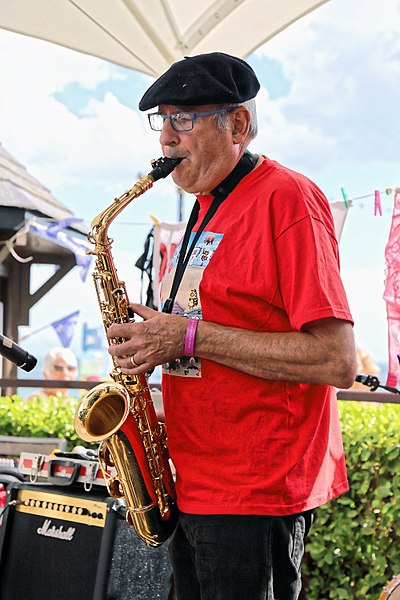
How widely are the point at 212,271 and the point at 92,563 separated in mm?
1581

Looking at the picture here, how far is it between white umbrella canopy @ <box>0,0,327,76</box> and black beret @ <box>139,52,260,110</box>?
2107mm

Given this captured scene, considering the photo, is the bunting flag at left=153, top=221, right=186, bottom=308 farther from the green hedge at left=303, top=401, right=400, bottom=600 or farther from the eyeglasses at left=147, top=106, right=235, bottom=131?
the eyeglasses at left=147, top=106, right=235, bottom=131

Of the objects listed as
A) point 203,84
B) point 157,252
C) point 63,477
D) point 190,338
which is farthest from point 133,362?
point 157,252

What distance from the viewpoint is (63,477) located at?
124 inches

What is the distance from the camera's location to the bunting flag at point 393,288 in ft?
13.1

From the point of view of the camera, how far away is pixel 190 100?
1.93 m

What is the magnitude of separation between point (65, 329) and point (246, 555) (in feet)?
24.8

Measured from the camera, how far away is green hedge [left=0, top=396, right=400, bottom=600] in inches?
148

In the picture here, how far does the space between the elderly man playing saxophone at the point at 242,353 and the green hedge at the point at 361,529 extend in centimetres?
187

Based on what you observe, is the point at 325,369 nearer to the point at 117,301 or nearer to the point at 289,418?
the point at 289,418

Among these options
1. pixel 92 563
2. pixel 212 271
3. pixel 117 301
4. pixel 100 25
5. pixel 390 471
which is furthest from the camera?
pixel 100 25

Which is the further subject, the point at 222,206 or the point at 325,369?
the point at 222,206

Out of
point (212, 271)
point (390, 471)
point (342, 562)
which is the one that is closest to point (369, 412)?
point (390, 471)

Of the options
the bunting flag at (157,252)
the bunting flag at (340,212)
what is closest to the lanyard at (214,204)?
the bunting flag at (340,212)
